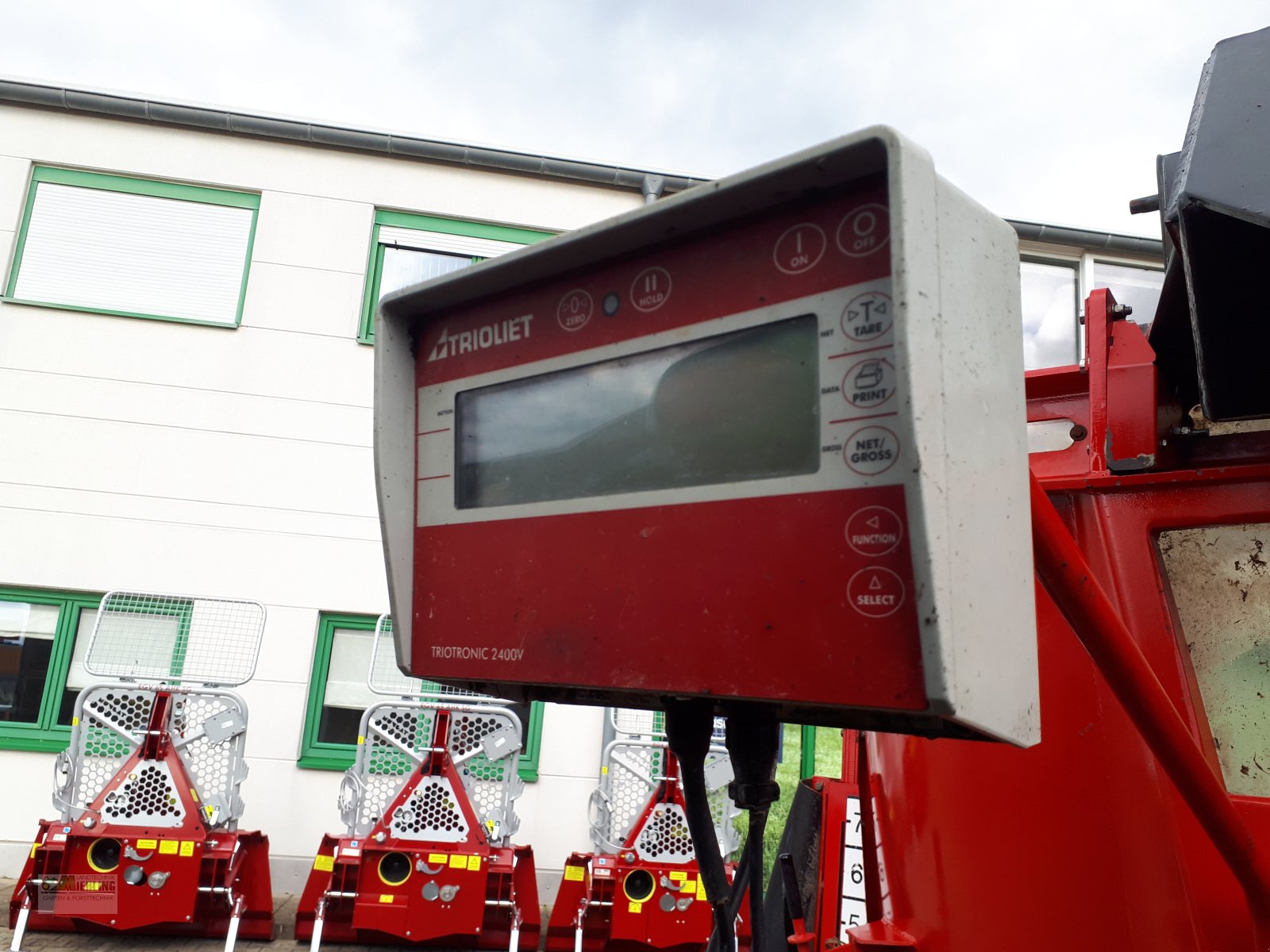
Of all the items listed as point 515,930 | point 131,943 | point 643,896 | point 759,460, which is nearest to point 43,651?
point 131,943

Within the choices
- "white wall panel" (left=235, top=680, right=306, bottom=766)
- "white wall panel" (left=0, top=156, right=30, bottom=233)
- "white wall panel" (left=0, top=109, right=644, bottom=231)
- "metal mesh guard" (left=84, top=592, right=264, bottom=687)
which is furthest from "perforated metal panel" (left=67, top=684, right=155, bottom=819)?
"white wall panel" (left=0, top=109, right=644, bottom=231)

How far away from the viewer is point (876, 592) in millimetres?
852

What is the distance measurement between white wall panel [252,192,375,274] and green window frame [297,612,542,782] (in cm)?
257

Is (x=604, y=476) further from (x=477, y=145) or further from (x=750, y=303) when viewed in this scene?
(x=477, y=145)

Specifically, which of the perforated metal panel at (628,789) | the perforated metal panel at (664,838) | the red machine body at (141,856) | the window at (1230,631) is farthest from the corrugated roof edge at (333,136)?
the window at (1230,631)

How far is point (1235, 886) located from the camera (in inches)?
48.3

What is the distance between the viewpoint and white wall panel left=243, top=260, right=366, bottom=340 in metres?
6.91

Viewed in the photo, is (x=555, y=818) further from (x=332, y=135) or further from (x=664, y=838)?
(x=332, y=135)

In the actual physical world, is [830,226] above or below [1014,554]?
above

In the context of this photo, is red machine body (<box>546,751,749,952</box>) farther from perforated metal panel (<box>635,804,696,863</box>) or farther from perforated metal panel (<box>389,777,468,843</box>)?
perforated metal panel (<box>389,777,468,843</box>)

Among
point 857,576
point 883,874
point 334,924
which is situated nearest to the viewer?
point 857,576

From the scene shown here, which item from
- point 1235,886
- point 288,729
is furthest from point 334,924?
point 1235,886

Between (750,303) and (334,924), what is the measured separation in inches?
212

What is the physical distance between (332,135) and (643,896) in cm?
566
